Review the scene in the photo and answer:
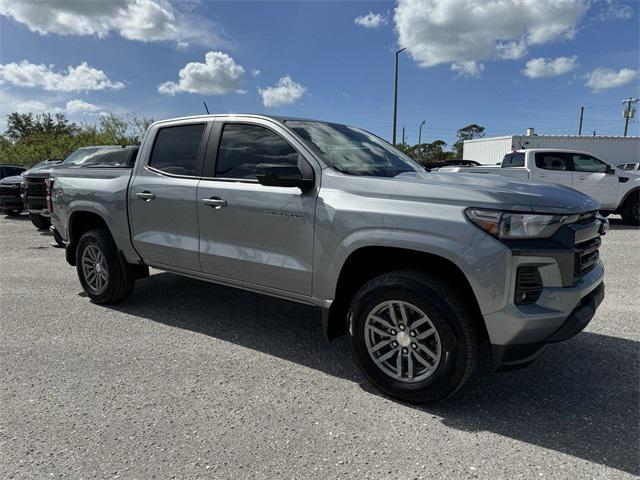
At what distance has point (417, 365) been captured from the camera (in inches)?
121

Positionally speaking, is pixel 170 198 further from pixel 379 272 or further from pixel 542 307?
pixel 542 307

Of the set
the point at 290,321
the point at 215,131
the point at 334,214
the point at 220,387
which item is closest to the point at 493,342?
the point at 334,214

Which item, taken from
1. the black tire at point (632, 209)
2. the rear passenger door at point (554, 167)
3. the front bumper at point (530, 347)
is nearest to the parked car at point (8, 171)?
the rear passenger door at point (554, 167)

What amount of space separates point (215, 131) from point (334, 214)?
5.06 feet

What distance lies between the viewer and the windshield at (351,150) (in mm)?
3598

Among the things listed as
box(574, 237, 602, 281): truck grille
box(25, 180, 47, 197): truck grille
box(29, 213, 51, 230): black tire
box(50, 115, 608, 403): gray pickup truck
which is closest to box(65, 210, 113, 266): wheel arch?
box(50, 115, 608, 403): gray pickup truck

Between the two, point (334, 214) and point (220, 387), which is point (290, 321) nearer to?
point (220, 387)

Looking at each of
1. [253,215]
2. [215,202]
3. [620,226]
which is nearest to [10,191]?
[215,202]

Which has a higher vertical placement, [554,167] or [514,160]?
[514,160]

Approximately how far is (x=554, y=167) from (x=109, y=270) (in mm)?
10570

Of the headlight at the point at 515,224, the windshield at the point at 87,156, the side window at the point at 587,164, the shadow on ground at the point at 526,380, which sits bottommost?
the shadow on ground at the point at 526,380

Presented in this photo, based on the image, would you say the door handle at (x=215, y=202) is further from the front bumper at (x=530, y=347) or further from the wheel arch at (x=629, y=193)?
the wheel arch at (x=629, y=193)

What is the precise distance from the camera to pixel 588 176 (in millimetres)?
11633

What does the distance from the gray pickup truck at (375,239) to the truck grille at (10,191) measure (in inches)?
439
